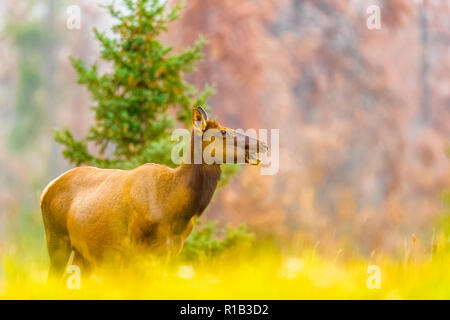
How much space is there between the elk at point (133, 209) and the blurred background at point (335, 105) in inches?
280

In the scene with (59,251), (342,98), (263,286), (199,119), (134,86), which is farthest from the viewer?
(342,98)

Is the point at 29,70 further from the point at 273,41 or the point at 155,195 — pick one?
the point at 155,195

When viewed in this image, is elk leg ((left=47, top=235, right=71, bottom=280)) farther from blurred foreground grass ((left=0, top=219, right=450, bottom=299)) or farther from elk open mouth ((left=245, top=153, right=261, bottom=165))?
elk open mouth ((left=245, top=153, right=261, bottom=165))

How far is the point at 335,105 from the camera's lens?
484 inches

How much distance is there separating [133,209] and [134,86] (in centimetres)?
272

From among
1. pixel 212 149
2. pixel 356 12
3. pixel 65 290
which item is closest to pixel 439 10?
pixel 356 12

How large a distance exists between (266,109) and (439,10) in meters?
5.37

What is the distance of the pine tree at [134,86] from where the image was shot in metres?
5.62

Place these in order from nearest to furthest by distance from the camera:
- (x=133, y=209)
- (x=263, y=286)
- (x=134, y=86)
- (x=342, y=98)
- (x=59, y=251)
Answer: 1. (x=263, y=286)
2. (x=133, y=209)
3. (x=59, y=251)
4. (x=134, y=86)
5. (x=342, y=98)

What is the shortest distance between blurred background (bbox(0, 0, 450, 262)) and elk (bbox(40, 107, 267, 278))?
23.3 feet

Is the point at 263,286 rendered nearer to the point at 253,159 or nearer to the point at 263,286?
the point at 263,286

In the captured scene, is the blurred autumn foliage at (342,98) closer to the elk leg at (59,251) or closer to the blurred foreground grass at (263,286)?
the elk leg at (59,251)

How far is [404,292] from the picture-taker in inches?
99.0

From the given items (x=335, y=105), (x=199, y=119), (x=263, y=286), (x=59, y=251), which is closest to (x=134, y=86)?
(x=59, y=251)
